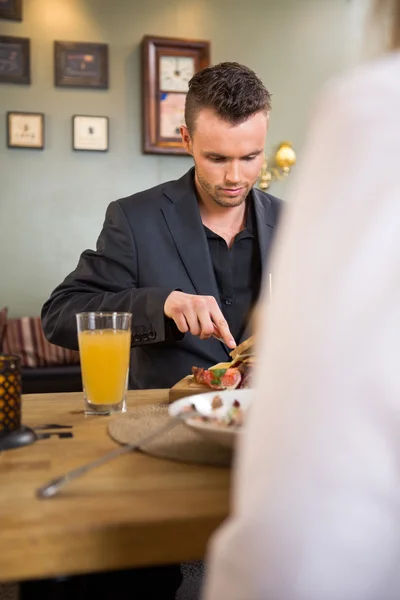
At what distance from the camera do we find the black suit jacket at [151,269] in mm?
2094

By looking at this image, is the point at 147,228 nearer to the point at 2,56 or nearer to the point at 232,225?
the point at 232,225

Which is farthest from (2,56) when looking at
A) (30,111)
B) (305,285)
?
(305,285)

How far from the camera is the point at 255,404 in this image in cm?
52

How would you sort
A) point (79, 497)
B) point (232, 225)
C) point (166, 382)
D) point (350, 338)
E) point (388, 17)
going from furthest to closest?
1. point (232, 225)
2. point (166, 382)
3. point (79, 497)
4. point (388, 17)
5. point (350, 338)

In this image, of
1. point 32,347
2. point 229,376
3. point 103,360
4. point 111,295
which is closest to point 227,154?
point 111,295

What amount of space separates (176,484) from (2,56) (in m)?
4.16

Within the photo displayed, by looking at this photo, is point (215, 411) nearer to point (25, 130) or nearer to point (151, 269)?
point (151, 269)

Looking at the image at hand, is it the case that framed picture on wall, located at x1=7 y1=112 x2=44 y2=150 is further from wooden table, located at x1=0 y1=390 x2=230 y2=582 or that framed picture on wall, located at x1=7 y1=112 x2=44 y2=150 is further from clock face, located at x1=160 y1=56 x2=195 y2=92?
wooden table, located at x1=0 y1=390 x2=230 y2=582

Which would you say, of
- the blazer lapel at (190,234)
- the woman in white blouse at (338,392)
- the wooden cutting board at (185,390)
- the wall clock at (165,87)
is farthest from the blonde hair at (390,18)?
the wall clock at (165,87)

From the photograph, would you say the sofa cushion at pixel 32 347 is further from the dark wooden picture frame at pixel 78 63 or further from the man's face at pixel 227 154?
the man's face at pixel 227 154

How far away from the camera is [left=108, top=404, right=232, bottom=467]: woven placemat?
0.96 m

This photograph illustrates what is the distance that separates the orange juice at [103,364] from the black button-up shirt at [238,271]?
1064mm

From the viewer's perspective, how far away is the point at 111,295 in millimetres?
1992

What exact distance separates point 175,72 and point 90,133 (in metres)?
0.71
